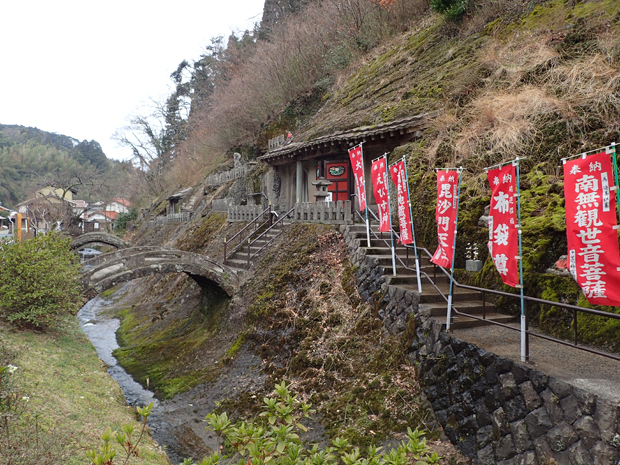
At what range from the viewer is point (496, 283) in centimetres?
873

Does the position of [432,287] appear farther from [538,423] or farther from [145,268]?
[145,268]

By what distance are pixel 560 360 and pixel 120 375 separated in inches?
553

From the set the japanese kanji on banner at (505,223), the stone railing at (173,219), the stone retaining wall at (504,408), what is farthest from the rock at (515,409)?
the stone railing at (173,219)

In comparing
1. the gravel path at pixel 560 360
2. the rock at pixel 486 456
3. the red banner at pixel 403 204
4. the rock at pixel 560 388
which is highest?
the red banner at pixel 403 204

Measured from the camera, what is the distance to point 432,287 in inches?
371

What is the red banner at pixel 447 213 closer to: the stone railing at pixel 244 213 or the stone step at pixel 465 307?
the stone step at pixel 465 307

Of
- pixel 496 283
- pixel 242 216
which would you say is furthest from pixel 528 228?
pixel 242 216

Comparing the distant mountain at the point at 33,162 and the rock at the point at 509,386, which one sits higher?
the distant mountain at the point at 33,162

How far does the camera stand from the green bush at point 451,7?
1795cm

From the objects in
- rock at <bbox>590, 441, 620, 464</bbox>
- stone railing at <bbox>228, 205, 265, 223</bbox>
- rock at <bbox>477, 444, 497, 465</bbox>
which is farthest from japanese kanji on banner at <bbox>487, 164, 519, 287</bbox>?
stone railing at <bbox>228, 205, 265, 223</bbox>

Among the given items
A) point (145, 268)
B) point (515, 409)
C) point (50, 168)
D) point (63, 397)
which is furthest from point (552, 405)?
point (50, 168)

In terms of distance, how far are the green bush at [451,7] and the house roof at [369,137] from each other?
24.9 feet

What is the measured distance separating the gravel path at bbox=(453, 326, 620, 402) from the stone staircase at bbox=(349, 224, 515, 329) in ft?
1.08

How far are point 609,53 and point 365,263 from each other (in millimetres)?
8617
